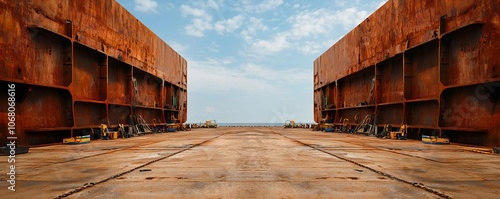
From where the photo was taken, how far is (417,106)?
50.6 feet

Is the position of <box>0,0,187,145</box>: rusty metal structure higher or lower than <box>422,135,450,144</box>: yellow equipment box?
higher

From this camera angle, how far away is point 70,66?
13445 millimetres

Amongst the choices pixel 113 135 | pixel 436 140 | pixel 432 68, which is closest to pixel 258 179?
pixel 436 140

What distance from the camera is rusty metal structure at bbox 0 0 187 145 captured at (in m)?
10.7

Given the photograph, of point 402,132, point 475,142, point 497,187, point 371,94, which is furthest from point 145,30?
point 497,187

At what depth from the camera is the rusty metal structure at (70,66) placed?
35.2 feet

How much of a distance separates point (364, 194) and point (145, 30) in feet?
74.9

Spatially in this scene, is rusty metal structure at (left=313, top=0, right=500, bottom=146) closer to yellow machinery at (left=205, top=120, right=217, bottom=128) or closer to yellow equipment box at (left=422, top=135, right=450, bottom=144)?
yellow equipment box at (left=422, top=135, right=450, bottom=144)

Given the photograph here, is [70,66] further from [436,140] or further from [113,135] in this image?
[436,140]

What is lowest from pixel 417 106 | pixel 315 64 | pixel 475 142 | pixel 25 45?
pixel 475 142

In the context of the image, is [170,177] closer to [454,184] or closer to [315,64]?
[454,184]

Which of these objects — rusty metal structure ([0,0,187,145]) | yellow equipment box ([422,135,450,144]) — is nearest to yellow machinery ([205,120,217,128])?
rusty metal structure ([0,0,187,145])

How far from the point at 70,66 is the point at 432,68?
16927 mm

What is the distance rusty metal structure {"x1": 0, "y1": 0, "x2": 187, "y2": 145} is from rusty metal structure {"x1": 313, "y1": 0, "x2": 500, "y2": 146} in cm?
1636
